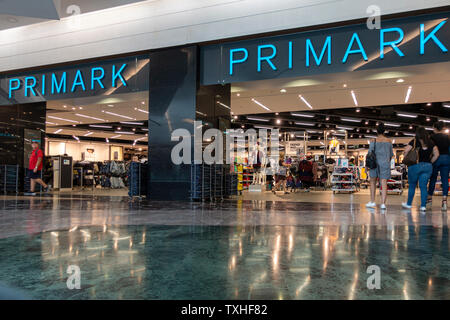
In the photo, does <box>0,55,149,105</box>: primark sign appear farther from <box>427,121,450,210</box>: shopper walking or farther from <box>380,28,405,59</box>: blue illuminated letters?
<box>427,121,450,210</box>: shopper walking

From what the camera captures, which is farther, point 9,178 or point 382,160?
point 9,178

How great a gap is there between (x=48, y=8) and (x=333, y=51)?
7612 millimetres

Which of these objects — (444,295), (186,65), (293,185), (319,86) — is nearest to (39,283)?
(444,295)

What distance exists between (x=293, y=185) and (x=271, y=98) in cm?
449

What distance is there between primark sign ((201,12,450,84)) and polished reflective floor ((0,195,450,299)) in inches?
173

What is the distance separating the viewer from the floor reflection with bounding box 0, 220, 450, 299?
1646 millimetres

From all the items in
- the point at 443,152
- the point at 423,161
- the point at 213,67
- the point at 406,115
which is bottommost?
the point at 423,161

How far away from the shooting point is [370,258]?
2336 mm

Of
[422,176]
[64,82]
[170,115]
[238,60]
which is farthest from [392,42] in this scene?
[64,82]

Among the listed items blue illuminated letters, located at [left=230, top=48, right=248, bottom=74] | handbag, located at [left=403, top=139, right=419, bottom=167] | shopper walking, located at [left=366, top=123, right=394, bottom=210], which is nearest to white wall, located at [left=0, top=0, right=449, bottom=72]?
blue illuminated letters, located at [left=230, top=48, right=248, bottom=74]

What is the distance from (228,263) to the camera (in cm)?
218

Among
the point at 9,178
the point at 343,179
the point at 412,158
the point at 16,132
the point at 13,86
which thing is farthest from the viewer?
the point at 343,179

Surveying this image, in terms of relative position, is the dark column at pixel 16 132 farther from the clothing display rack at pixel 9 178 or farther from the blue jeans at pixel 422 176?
the blue jeans at pixel 422 176

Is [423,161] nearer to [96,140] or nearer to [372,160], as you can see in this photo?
[372,160]
